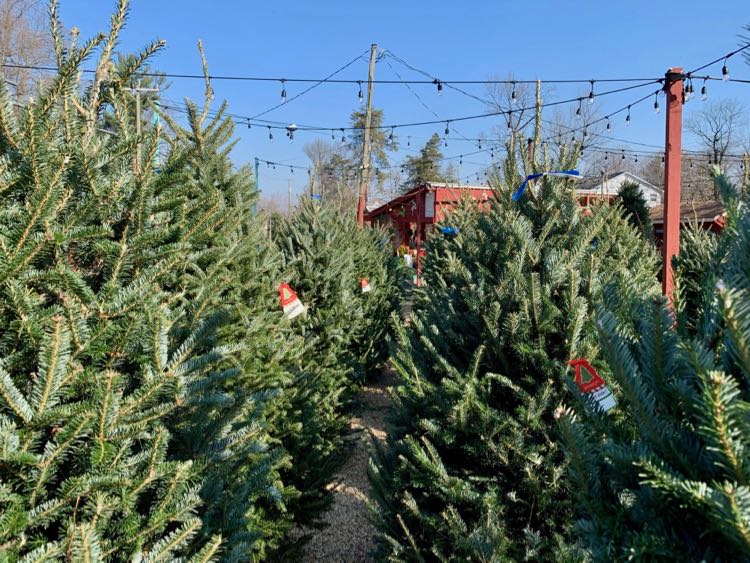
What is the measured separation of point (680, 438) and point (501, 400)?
1574 mm

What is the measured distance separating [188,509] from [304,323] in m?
4.38

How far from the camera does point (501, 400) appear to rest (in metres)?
2.63

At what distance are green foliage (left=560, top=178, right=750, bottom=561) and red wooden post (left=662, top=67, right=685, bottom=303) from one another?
5688 millimetres

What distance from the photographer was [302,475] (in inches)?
167

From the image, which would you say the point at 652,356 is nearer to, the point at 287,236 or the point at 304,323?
the point at 304,323

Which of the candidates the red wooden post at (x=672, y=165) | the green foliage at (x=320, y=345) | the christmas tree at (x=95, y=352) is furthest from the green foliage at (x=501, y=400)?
the red wooden post at (x=672, y=165)

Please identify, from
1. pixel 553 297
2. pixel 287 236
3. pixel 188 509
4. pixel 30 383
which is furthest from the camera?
pixel 287 236

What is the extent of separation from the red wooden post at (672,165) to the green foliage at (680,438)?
5.69 meters

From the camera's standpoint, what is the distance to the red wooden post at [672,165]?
6277 mm

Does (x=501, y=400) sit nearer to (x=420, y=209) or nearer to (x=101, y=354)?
(x=101, y=354)

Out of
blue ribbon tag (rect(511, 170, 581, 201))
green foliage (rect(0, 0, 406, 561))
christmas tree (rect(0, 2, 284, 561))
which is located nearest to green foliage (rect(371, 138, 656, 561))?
blue ribbon tag (rect(511, 170, 581, 201))

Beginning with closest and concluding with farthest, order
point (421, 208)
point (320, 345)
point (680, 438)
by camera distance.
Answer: point (680, 438), point (320, 345), point (421, 208)

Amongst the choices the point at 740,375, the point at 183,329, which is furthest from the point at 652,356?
the point at 183,329

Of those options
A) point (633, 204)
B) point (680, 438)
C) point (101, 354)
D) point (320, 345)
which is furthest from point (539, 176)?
point (633, 204)
